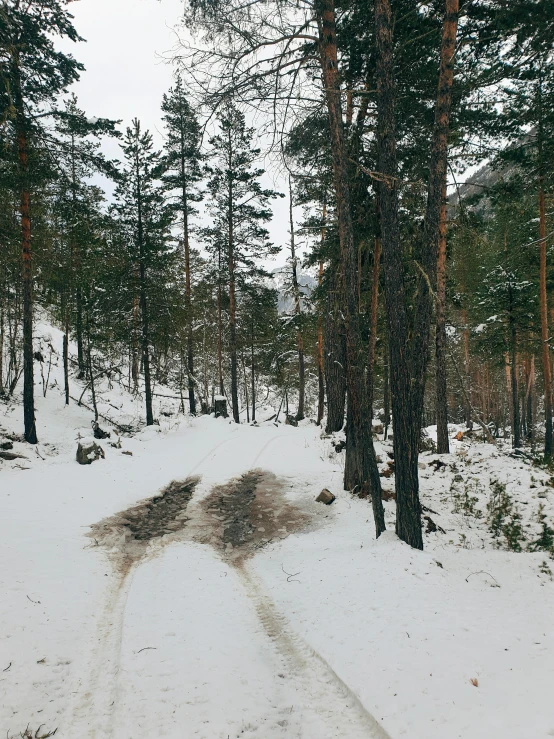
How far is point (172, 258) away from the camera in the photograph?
60.1ft

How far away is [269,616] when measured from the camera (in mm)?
4637

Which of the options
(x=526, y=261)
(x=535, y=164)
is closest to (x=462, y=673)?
(x=535, y=164)

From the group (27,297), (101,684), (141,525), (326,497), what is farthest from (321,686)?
(27,297)

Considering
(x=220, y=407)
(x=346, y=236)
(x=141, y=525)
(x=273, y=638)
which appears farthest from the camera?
(x=220, y=407)

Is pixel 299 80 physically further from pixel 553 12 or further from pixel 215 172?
pixel 215 172

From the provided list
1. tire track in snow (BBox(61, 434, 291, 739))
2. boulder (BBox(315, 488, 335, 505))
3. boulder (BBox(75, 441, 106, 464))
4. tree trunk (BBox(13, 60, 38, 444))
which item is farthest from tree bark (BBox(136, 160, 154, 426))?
tire track in snow (BBox(61, 434, 291, 739))

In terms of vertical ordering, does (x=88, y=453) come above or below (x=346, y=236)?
below

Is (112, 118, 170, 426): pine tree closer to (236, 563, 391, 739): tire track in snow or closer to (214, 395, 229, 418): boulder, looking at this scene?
(214, 395, 229, 418): boulder

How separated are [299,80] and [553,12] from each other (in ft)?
12.8

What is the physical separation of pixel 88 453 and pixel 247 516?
5.99m

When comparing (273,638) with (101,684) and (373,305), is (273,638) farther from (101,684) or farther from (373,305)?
(373,305)

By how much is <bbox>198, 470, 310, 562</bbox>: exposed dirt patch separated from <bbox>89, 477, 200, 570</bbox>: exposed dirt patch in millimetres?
685

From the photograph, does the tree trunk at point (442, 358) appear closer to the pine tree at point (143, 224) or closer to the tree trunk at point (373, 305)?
the tree trunk at point (373, 305)

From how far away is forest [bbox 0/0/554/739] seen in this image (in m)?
5.80
